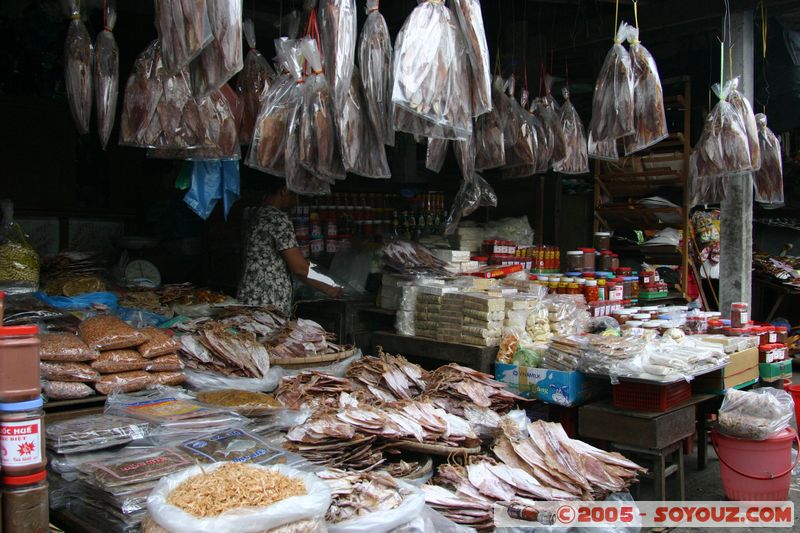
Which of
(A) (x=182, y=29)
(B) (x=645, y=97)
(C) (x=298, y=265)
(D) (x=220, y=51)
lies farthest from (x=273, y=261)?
(B) (x=645, y=97)

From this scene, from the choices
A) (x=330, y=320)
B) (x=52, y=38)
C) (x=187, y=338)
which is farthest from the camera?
(x=52, y=38)

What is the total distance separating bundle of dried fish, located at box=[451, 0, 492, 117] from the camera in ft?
9.92

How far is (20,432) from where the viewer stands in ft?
6.35

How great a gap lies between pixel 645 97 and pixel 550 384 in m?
2.02

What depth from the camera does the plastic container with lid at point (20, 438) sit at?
1.92 m

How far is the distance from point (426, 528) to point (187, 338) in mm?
2014

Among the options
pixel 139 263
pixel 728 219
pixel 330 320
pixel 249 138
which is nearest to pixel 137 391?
pixel 249 138

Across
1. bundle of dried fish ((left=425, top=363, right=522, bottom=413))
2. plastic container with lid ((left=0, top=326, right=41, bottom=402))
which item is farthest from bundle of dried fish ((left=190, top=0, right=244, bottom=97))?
bundle of dried fish ((left=425, top=363, right=522, bottom=413))

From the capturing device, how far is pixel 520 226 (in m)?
6.94

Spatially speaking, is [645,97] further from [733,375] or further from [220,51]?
[220,51]

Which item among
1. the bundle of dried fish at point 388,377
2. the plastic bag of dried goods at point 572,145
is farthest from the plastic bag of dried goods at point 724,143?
the bundle of dried fish at point 388,377

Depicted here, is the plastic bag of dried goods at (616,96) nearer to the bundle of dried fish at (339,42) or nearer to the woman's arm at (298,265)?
the bundle of dried fish at (339,42)

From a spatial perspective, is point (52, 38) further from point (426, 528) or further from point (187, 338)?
point (426, 528)

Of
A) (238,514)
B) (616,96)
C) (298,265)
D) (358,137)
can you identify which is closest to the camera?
(238,514)
